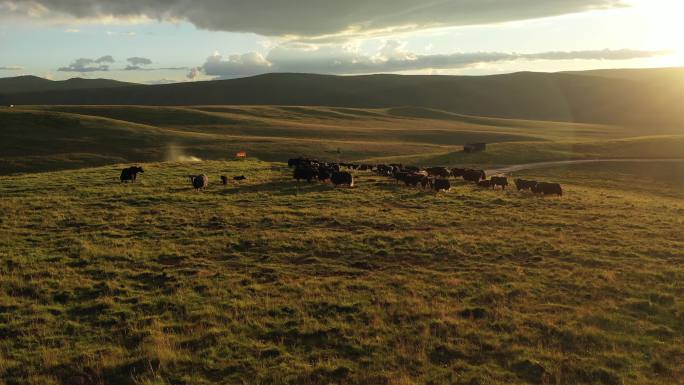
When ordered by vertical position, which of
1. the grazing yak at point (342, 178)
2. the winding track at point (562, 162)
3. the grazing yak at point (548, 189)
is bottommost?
the winding track at point (562, 162)

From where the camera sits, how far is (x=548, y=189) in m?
32.5

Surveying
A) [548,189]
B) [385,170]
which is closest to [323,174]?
[385,170]

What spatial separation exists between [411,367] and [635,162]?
56.2 meters

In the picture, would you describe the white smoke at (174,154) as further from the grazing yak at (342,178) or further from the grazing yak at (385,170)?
the grazing yak at (342,178)

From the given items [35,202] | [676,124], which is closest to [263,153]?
[35,202]

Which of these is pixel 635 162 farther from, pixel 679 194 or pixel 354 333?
pixel 354 333

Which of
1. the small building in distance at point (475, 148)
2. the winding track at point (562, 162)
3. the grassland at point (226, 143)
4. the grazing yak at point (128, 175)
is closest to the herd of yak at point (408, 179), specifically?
the grazing yak at point (128, 175)

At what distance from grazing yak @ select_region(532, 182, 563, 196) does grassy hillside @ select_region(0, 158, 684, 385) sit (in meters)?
5.99

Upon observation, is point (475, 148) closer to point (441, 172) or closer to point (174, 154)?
point (441, 172)

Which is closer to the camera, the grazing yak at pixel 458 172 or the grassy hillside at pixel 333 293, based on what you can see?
the grassy hillside at pixel 333 293

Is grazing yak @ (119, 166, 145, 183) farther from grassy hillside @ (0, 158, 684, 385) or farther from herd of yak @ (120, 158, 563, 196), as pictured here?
grassy hillside @ (0, 158, 684, 385)

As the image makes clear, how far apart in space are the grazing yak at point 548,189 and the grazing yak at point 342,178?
525 inches

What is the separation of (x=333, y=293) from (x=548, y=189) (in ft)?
79.1

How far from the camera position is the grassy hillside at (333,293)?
9.83 metres
